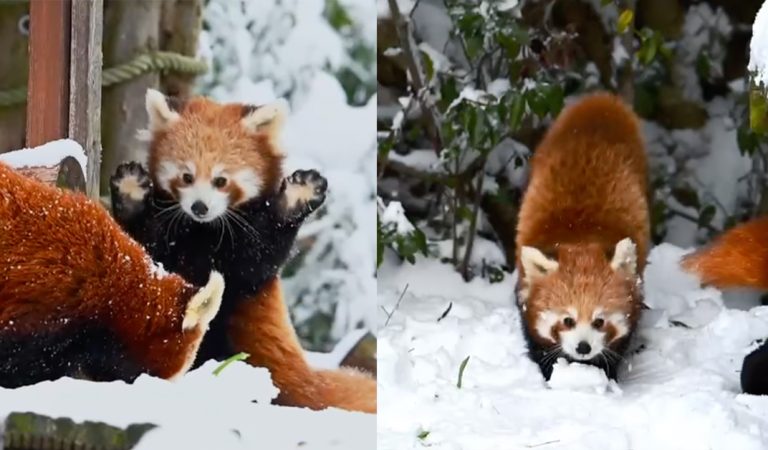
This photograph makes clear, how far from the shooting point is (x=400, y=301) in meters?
2.74

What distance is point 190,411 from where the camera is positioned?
170cm

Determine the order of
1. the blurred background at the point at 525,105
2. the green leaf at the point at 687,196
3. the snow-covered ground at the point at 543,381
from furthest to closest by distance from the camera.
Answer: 1. the green leaf at the point at 687,196
2. the blurred background at the point at 525,105
3. the snow-covered ground at the point at 543,381

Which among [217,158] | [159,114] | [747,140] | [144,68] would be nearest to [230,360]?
[217,158]

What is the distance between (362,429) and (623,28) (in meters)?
1.55

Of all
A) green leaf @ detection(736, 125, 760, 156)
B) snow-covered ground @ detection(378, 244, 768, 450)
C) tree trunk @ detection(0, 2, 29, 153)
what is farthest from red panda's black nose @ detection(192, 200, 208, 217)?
green leaf @ detection(736, 125, 760, 156)

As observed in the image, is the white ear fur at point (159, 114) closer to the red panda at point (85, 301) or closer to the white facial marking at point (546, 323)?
the red panda at point (85, 301)

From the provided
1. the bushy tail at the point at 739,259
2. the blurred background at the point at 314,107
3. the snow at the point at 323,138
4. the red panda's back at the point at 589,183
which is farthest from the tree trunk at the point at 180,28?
the bushy tail at the point at 739,259

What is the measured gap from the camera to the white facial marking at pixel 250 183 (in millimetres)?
1699

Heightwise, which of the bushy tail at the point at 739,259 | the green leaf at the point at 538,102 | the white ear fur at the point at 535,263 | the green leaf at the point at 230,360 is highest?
the green leaf at the point at 538,102

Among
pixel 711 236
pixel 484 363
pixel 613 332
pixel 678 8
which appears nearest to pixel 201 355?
pixel 484 363

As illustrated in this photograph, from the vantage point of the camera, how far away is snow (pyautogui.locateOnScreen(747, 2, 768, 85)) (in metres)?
1.82

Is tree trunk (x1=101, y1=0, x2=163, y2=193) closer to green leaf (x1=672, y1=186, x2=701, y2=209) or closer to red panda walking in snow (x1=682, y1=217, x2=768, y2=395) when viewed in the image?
red panda walking in snow (x1=682, y1=217, x2=768, y2=395)

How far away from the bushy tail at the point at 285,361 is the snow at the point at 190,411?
0.04 meters

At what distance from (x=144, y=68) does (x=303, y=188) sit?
1.31 feet
